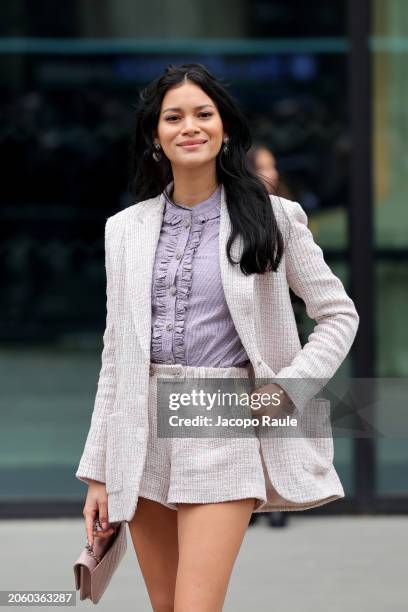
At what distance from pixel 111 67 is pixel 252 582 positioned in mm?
3216

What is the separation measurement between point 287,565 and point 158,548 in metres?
2.44

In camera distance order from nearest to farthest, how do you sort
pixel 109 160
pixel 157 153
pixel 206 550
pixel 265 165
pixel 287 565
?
pixel 206 550
pixel 157 153
pixel 287 565
pixel 265 165
pixel 109 160

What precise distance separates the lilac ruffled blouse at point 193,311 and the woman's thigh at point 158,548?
1.46ft

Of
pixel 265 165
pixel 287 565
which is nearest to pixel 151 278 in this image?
pixel 287 565

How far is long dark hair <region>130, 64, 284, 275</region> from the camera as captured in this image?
3.43 m

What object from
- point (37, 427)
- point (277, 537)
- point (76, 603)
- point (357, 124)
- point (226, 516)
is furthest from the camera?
point (37, 427)

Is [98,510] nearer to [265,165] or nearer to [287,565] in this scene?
[287,565]

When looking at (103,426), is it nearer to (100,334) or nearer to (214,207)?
(214,207)

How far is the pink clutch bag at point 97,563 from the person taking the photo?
3.43 metres

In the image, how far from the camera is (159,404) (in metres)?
3.42

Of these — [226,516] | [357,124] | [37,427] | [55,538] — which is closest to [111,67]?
[357,124]

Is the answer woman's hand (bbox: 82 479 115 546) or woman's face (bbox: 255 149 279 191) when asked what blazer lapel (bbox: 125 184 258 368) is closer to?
woman's hand (bbox: 82 479 115 546)

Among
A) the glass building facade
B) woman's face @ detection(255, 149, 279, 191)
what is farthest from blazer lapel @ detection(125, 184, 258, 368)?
the glass building facade

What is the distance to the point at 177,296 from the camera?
3445 mm
